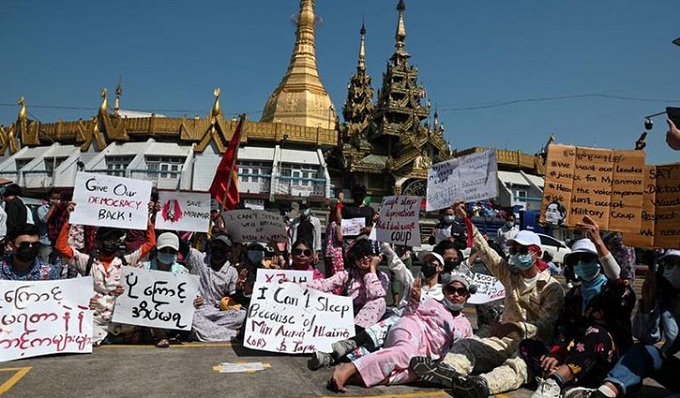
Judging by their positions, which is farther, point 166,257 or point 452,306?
point 166,257

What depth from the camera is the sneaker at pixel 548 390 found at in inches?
127

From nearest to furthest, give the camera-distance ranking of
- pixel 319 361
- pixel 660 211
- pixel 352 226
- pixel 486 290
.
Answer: pixel 319 361, pixel 660 211, pixel 486 290, pixel 352 226

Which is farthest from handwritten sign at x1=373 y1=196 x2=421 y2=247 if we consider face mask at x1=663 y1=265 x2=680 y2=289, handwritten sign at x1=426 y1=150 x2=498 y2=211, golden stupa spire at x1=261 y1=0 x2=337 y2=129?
golden stupa spire at x1=261 y1=0 x2=337 y2=129

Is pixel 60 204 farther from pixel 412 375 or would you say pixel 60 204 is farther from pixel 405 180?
pixel 405 180

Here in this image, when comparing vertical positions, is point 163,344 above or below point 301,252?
below

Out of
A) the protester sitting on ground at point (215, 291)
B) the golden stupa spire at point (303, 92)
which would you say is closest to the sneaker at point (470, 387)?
the protester sitting on ground at point (215, 291)

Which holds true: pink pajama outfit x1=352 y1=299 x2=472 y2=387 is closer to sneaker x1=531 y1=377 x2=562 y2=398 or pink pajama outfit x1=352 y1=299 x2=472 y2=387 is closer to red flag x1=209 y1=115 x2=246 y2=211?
sneaker x1=531 y1=377 x2=562 y2=398

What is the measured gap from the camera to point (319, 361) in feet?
13.7

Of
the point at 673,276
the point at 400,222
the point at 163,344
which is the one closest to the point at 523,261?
the point at 673,276

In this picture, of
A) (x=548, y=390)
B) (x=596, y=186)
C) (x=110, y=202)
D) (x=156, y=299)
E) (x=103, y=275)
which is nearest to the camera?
(x=548, y=390)

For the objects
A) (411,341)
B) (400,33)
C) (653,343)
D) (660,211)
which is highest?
(400,33)

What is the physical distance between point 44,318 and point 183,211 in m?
2.62

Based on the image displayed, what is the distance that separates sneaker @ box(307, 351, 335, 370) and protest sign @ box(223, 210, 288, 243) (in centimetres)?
280

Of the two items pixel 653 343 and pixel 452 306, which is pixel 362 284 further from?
pixel 653 343
